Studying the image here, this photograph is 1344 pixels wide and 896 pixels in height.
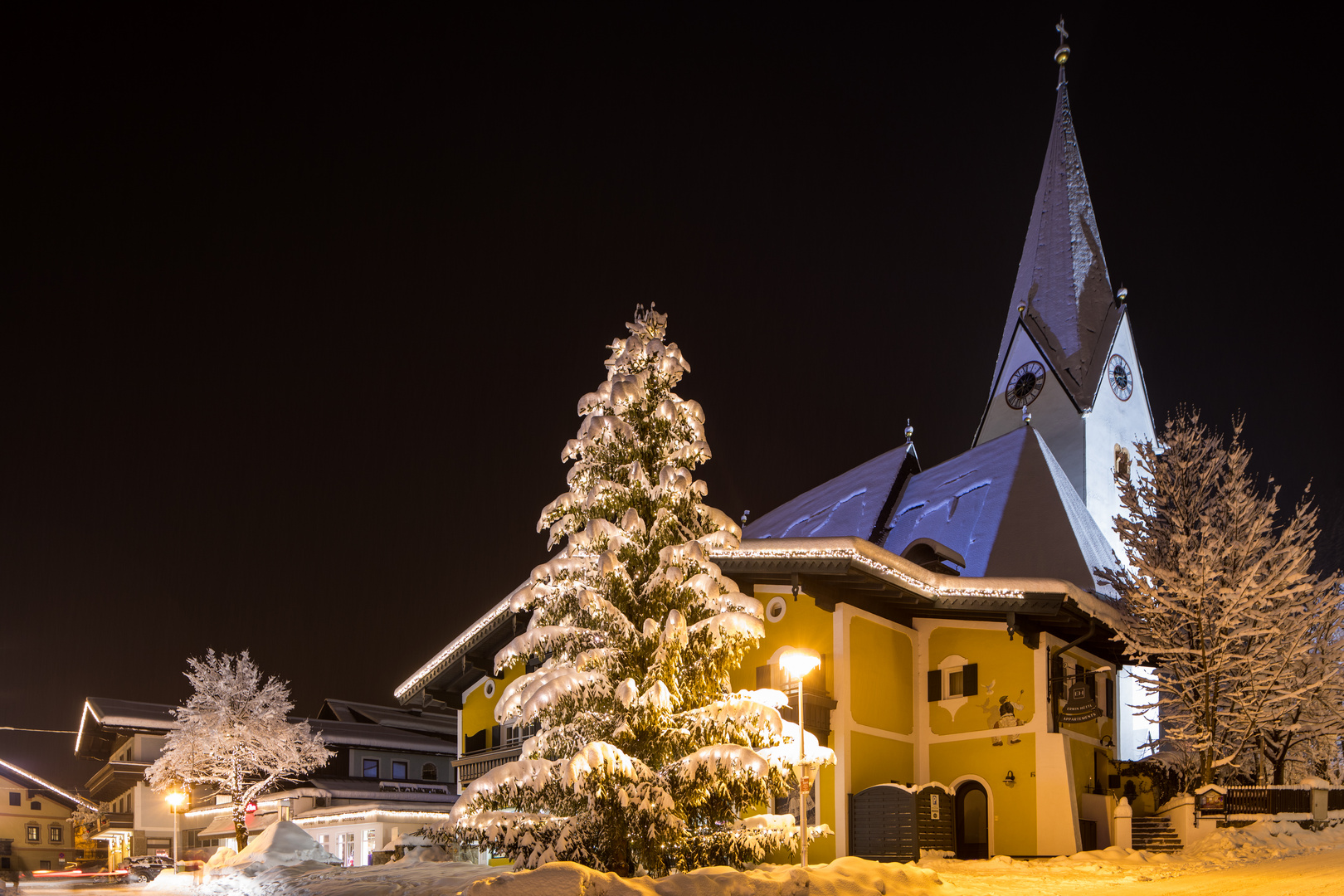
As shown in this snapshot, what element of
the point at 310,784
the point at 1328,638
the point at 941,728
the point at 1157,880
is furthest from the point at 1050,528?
the point at 310,784

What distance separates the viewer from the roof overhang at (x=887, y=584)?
845 inches

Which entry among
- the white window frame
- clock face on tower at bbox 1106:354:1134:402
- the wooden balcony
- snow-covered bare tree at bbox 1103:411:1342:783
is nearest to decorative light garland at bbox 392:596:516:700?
the white window frame

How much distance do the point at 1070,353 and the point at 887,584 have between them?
30933mm

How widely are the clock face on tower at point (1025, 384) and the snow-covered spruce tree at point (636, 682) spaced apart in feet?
117

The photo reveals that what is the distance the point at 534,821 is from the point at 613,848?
1.21m

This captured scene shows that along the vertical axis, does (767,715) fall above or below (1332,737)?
above

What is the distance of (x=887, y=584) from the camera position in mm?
22109

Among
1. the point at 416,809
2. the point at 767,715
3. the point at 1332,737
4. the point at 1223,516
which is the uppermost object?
the point at 1223,516

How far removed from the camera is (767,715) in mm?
14812

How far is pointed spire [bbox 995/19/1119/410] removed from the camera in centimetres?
4856

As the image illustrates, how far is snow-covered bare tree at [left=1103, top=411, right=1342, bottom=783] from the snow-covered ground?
3.02 m

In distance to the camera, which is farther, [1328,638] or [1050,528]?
[1050,528]

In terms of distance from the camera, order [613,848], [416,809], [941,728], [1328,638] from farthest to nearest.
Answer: [416,809], [1328,638], [941,728], [613,848]

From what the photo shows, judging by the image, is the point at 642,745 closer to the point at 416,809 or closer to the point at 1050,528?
the point at 1050,528
